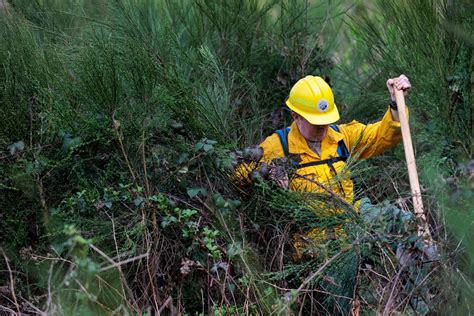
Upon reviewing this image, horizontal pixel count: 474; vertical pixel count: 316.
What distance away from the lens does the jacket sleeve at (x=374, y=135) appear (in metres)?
4.83

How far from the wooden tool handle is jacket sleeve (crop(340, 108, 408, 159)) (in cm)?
23

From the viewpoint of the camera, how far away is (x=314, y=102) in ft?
16.0

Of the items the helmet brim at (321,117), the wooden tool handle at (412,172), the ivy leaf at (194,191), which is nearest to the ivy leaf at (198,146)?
the ivy leaf at (194,191)

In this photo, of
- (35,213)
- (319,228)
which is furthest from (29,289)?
(319,228)

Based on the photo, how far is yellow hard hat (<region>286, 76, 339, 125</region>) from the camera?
485 centimetres

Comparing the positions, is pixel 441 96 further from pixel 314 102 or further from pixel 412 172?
pixel 314 102

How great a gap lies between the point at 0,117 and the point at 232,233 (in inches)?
54.4

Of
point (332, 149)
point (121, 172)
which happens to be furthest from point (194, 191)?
point (332, 149)

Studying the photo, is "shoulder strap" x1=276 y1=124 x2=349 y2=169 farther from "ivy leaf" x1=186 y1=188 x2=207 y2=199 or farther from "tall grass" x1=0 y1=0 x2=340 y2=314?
"ivy leaf" x1=186 y1=188 x2=207 y2=199

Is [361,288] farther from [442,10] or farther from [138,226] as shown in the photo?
[442,10]

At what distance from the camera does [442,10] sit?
468 centimetres

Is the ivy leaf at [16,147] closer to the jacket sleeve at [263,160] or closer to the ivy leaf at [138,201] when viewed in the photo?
the ivy leaf at [138,201]

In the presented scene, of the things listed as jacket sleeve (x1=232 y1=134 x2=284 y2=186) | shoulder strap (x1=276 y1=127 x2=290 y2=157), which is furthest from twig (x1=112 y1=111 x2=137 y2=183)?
shoulder strap (x1=276 y1=127 x2=290 y2=157)

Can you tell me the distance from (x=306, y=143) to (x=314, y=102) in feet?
0.83
